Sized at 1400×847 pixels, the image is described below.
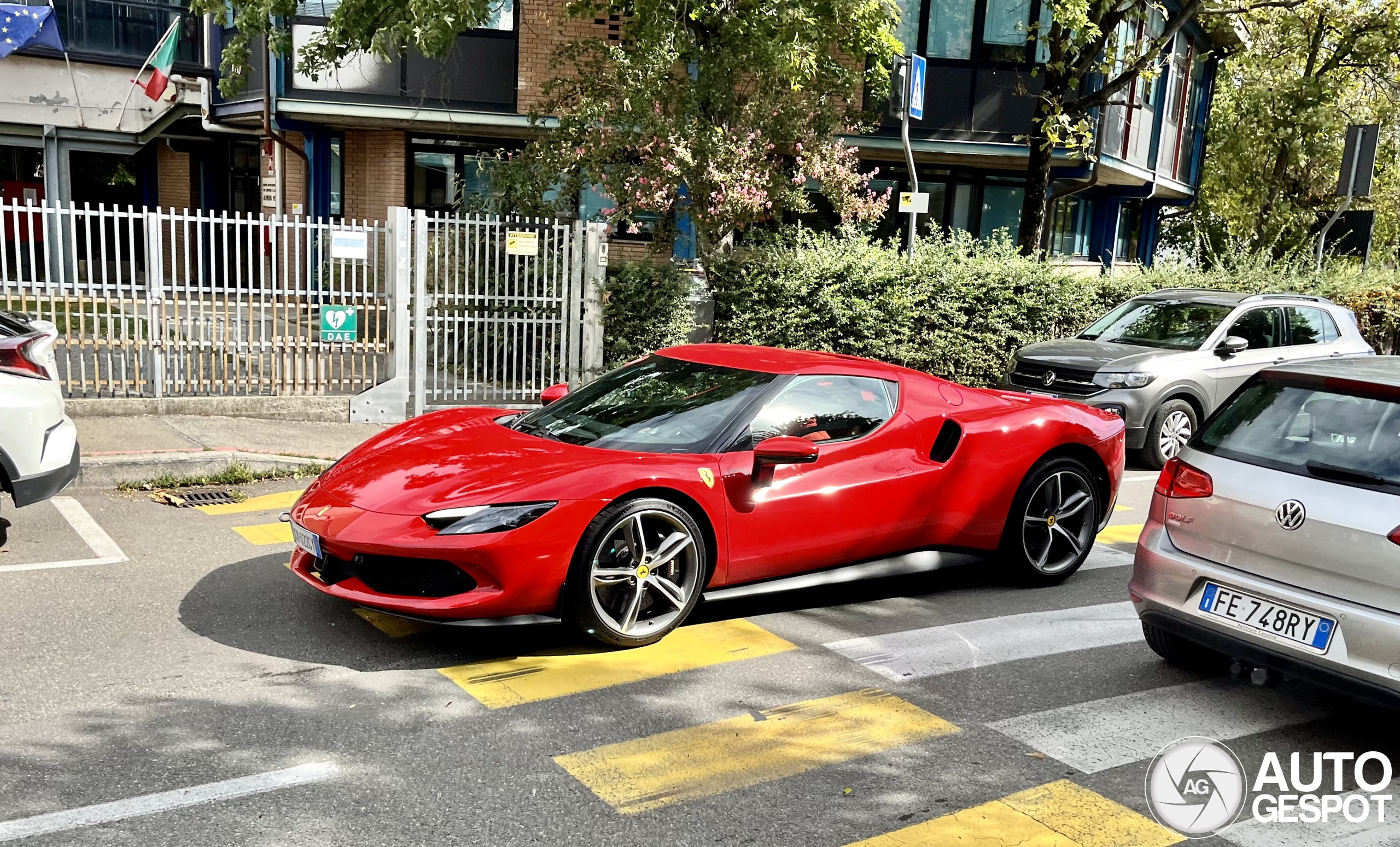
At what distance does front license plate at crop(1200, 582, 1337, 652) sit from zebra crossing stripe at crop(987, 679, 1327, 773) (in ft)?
1.54

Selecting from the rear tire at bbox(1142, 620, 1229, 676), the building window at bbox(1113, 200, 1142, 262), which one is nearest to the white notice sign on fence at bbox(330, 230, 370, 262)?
the rear tire at bbox(1142, 620, 1229, 676)

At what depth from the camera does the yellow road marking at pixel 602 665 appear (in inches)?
188

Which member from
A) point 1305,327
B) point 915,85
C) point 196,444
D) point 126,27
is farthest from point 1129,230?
point 196,444

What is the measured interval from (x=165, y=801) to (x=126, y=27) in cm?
2209

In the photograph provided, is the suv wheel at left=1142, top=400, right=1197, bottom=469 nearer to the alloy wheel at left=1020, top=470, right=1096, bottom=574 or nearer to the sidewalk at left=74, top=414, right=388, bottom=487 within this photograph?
the alloy wheel at left=1020, top=470, right=1096, bottom=574

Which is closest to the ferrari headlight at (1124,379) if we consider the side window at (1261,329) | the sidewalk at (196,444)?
the side window at (1261,329)

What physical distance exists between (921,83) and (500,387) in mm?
5678

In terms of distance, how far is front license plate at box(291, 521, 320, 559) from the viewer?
5.14 m

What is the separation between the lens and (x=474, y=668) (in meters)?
5.00

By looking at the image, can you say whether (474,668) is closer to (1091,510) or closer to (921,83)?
(1091,510)

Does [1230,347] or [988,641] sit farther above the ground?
[1230,347]

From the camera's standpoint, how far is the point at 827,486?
577 centimetres

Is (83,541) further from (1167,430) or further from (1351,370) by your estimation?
(1167,430)

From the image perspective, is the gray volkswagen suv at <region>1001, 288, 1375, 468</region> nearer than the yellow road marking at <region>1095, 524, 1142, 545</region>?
No
